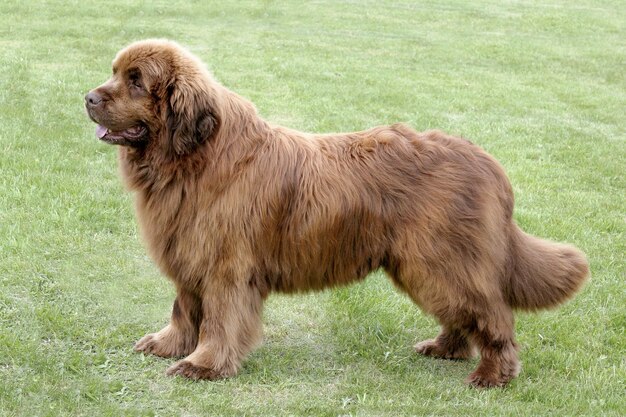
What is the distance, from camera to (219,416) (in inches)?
176

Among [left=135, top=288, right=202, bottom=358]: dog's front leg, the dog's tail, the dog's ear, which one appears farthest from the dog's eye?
the dog's tail

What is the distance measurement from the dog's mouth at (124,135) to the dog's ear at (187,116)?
16cm

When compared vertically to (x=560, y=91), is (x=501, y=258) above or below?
above

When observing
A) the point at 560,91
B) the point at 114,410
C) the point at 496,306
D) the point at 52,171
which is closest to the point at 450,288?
the point at 496,306

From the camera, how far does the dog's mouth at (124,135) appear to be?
4680 millimetres

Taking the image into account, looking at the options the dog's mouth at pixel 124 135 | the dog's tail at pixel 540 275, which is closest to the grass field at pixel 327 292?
the dog's tail at pixel 540 275

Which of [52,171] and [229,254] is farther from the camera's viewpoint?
[52,171]

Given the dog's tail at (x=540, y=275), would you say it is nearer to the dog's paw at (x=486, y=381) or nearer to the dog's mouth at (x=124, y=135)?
the dog's paw at (x=486, y=381)

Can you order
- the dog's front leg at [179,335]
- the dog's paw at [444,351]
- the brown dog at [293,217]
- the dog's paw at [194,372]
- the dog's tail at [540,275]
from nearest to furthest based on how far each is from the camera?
the brown dog at [293,217] → the dog's paw at [194,372] → the dog's tail at [540,275] → the dog's front leg at [179,335] → the dog's paw at [444,351]

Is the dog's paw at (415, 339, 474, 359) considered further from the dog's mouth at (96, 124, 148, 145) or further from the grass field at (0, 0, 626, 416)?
the dog's mouth at (96, 124, 148, 145)

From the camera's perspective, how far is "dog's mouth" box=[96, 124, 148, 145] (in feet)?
15.4

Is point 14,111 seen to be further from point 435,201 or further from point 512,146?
point 435,201

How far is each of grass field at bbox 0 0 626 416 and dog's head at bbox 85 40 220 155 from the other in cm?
141

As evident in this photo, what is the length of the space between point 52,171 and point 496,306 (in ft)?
17.1
